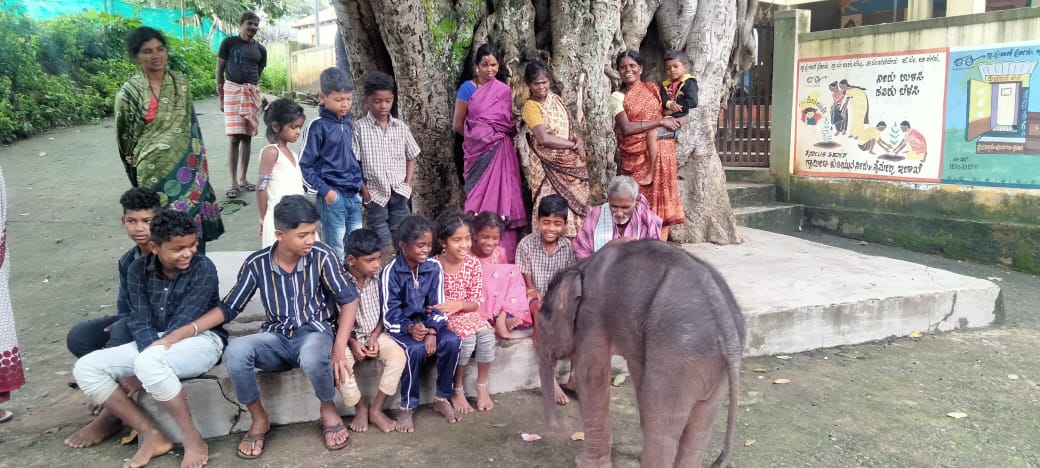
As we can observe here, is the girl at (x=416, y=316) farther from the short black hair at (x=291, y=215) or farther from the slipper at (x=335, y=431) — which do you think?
the short black hair at (x=291, y=215)

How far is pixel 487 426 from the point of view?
3846 millimetres

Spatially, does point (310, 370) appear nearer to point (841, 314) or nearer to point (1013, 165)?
point (841, 314)

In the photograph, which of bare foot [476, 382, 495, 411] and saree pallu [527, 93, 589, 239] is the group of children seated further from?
saree pallu [527, 93, 589, 239]

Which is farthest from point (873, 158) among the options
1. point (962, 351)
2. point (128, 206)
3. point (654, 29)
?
point (128, 206)

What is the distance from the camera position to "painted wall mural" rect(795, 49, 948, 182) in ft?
26.0

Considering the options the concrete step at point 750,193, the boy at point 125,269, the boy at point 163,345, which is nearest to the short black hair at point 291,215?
→ the boy at point 163,345

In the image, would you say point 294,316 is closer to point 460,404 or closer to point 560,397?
point 460,404

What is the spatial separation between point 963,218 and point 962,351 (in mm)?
3508

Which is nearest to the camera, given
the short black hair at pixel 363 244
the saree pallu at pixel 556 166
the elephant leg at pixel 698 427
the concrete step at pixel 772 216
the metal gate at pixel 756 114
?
the elephant leg at pixel 698 427

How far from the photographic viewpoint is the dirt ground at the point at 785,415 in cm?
347

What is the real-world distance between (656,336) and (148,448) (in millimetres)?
2495

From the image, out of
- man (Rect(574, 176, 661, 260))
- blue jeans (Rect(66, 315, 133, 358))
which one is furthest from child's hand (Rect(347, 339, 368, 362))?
man (Rect(574, 176, 661, 260))

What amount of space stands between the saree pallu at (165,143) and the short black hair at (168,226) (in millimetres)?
1042

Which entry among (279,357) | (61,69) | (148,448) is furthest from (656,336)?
(61,69)
